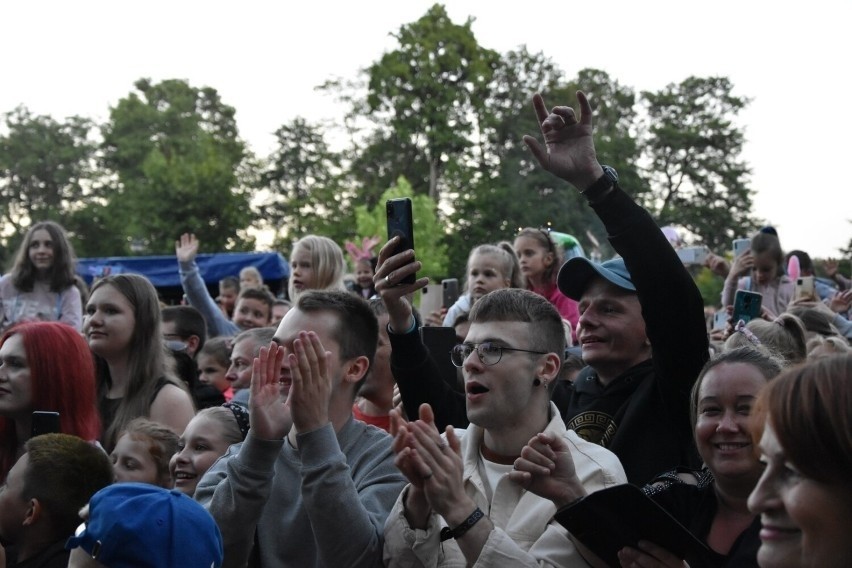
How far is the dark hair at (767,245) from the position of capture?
802 centimetres

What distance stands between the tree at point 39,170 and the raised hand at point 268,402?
55.7m

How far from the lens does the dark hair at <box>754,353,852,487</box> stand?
1808 millimetres

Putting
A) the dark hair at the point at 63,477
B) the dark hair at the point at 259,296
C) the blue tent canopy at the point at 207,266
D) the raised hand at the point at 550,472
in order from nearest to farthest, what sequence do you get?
the raised hand at the point at 550,472
the dark hair at the point at 63,477
the dark hair at the point at 259,296
the blue tent canopy at the point at 207,266

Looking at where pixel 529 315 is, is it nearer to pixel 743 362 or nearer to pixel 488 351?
pixel 488 351

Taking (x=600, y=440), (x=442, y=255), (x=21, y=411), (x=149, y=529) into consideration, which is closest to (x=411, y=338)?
(x=600, y=440)

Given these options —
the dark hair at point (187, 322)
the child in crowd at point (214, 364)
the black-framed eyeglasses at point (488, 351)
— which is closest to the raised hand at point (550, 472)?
the black-framed eyeglasses at point (488, 351)

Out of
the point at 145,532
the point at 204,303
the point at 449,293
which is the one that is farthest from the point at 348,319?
the point at 204,303

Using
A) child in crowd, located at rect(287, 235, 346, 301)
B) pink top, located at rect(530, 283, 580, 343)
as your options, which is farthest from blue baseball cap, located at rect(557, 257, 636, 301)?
child in crowd, located at rect(287, 235, 346, 301)

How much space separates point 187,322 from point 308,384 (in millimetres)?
4406

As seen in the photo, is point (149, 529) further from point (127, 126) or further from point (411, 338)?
point (127, 126)

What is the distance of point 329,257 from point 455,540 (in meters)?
4.45

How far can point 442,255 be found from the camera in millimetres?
40906

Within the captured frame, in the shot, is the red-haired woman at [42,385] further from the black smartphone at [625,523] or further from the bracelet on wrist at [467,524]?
the black smartphone at [625,523]

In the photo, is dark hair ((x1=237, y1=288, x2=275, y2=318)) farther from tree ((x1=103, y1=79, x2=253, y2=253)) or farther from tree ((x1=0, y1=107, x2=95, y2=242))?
tree ((x1=0, y1=107, x2=95, y2=242))
